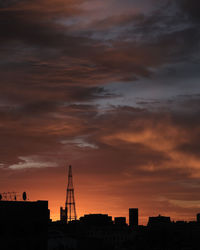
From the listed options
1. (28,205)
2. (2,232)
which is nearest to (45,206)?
(28,205)

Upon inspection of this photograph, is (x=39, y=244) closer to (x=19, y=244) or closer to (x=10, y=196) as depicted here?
(x=19, y=244)

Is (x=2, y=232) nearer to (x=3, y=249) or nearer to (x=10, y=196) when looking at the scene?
(x=3, y=249)

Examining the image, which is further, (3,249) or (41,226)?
(41,226)

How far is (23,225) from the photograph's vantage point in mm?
131125

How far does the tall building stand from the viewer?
128 m

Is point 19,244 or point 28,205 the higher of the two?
point 28,205

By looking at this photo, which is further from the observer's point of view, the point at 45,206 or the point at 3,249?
the point at 45,206

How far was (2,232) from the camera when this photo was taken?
128m

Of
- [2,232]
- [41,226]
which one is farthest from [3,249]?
[41,226]

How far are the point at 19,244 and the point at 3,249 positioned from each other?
5.03 meters

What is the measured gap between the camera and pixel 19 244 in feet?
425

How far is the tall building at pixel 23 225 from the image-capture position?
421ft

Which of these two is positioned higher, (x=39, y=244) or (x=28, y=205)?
(x=28, y=205)

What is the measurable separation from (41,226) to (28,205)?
663 centimetres
